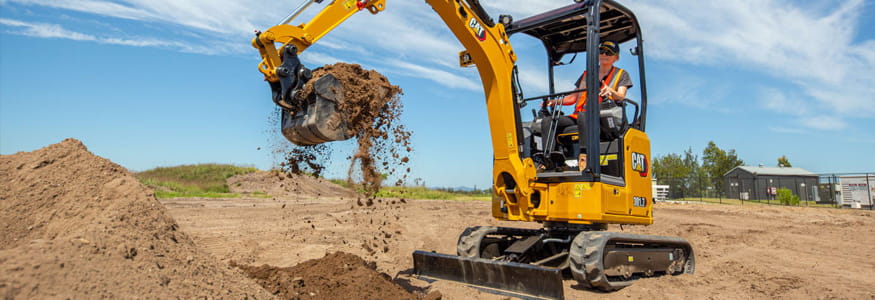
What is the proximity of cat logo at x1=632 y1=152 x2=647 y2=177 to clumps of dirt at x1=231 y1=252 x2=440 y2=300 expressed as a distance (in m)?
2.95

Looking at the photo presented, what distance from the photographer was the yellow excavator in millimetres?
5797

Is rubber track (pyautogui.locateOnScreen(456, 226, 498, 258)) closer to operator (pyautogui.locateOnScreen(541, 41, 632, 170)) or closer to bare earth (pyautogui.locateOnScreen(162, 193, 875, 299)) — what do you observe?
bare earth (pyautogui.locateOnScreen(162, 193, 875, 299))

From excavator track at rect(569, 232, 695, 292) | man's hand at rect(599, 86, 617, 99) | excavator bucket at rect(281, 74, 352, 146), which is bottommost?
excavator track at rect(569, 232, 695, 292)

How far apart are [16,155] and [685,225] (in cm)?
1373

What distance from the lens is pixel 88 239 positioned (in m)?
3.70

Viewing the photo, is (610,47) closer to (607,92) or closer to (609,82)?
(609,82)

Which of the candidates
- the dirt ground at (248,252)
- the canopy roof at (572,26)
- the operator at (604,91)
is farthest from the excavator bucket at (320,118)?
the canopy roof at (572,26)

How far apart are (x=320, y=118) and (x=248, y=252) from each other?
13.1 ft

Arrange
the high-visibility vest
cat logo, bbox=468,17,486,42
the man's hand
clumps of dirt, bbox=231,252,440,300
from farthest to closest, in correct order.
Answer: the high-visibility vest → the man's hand → cat logo, bbox=468,17,486,42 → clumps of dirt, bbox=231,252,440,300

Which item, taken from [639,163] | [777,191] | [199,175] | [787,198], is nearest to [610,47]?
[639,163]

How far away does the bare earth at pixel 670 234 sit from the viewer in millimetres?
6590

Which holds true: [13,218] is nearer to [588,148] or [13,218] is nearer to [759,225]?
[588,148]

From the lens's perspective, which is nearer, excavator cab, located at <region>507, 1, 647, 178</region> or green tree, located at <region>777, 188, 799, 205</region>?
excavator cab, located at <region>507, 1, 647, 178</region>

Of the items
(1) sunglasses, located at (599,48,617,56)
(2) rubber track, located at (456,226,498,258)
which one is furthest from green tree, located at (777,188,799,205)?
(2) rubber track, located at (456,226,498,258)
